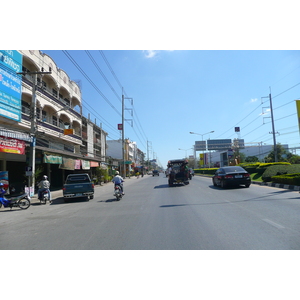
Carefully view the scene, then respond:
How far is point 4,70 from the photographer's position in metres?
17.5

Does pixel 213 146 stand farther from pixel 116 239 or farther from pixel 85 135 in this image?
pixel 116 239

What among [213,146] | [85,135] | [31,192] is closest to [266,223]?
[31,192]

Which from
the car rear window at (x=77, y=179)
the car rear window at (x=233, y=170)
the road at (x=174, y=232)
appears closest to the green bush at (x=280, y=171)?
the car rear window at (x=233, y=170)

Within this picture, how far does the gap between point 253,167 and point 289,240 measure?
27.3 m

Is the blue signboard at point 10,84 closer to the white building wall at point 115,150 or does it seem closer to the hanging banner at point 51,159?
the hanging banner at point 51,159

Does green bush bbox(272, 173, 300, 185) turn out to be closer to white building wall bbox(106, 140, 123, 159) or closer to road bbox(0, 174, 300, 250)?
road bbox(0, 174, 300, 250)

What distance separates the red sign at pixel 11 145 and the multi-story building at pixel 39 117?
0.22ft

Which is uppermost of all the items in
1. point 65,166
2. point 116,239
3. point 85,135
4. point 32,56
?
point 32,56

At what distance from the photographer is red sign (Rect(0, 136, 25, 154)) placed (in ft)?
50.9

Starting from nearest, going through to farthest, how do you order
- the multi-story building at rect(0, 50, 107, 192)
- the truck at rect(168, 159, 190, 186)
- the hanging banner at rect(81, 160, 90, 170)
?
the multi-story building at rect(0, 50, 107, 192) < the truck at rect(168, 159, 190, 186) < the hanging banner at rect(81, 160, 90, 170)

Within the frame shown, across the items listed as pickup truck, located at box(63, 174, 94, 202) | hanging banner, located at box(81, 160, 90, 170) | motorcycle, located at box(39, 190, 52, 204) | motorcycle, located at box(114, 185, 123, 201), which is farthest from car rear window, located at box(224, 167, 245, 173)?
hanging banner, located at box(81, 160, 90, 170)

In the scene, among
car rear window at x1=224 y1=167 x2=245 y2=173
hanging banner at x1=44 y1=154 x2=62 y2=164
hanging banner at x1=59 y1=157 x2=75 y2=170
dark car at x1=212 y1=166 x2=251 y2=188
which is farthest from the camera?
hanging banner at x1=59 y1=157 x2=75 y2=170

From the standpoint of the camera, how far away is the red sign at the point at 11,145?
611 inches

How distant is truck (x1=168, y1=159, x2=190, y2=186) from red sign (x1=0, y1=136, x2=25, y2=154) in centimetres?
1230
